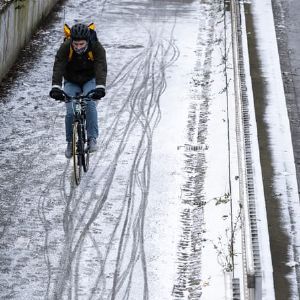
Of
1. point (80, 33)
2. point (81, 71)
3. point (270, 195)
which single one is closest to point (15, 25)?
point (81, 71)

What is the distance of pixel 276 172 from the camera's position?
1370 centimetres

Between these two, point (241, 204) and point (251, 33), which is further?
point (251, 33)

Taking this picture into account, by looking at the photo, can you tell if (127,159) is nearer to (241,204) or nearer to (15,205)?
(15,205)

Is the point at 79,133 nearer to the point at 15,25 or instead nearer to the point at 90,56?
the point at 90,56

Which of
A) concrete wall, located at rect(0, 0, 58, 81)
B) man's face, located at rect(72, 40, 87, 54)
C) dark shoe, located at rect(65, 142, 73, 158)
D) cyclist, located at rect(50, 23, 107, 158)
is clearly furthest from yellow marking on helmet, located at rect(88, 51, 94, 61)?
concrete wall, located at rect(0, 0, 58, 81)

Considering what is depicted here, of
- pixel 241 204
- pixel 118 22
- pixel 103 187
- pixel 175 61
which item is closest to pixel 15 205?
pixel 103 187

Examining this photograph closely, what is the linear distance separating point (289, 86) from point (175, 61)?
224 cm

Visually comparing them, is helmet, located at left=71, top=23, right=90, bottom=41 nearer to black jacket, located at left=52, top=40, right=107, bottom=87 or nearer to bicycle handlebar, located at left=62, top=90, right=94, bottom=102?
black jacket, located at left=52, top=40, right=107, bottom=87

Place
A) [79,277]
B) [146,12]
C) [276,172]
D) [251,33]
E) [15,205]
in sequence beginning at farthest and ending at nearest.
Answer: [146,12], [251,33], [276,172], [15,205], [79,277]

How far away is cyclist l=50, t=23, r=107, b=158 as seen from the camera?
12.7 m

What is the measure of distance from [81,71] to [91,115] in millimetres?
597

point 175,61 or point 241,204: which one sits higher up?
point 241,204

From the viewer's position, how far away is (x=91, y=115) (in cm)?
1320

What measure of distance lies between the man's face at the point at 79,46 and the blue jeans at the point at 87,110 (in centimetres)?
59
